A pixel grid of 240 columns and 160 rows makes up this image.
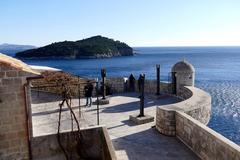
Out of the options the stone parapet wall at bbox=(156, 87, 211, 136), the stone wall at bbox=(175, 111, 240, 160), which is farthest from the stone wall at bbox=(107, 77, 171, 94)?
the stone wall at bbox=(175, 111, 240, 160)

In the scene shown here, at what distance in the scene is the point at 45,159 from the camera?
29.7ft

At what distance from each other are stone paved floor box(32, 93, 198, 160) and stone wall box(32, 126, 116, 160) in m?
0.62

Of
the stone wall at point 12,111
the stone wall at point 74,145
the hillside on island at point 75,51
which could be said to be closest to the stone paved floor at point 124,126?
the stone wall at point 74,145

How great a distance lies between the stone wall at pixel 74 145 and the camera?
892 cm

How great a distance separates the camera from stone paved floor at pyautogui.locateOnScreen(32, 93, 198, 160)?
32.2 ft

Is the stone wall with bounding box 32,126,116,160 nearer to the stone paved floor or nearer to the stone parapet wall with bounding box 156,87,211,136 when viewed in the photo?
the stone paved floor

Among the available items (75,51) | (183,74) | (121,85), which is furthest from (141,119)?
(75,51)

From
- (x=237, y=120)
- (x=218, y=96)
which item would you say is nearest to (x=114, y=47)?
(x=218, y=96)

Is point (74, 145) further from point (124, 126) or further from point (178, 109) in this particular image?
point (178, 109)

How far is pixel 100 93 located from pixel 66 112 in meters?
4.78

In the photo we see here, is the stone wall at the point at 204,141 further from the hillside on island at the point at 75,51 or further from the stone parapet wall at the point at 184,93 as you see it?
the hillside on island at the point at 75,51

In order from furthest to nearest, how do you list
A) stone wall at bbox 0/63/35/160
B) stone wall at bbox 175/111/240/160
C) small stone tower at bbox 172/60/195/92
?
small stone tower at bbox 172/60/195/92 → stone wall at bbox 0/63/35/160 → stone wall at bbox 175/111/240/160

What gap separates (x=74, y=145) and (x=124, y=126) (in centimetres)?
362

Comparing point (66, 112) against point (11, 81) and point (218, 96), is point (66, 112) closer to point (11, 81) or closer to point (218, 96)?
point (11, 81)
